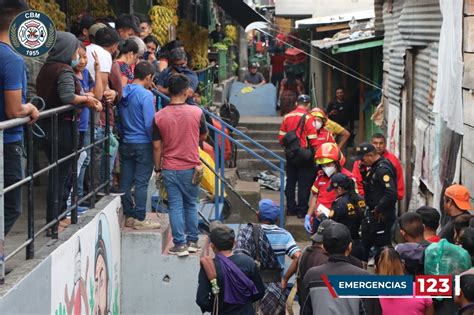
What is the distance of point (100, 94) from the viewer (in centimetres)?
873

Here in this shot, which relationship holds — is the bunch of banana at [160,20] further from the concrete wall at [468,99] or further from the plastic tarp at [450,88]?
the concrete wall at [468,99]

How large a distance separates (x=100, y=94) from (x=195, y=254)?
83.7 inches

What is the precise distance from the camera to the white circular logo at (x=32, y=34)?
664 cm

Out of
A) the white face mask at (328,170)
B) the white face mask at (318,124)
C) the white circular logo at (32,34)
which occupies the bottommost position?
the white face mask at (328,170)

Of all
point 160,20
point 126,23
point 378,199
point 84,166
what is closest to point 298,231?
point 378,199

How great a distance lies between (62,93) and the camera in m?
7.75

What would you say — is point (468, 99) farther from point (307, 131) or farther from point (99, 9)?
point (99, 9)

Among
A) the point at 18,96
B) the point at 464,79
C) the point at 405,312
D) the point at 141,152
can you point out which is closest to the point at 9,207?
the point at 18,96

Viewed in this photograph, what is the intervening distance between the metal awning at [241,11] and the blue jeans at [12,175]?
11.3 metres

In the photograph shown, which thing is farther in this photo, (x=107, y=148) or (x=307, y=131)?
(x=307, y=131)

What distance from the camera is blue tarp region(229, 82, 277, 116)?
25.3m

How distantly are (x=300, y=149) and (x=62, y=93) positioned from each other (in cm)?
749

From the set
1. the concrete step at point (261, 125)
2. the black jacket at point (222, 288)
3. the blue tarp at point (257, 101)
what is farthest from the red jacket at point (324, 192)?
the blue tarp at point (257, 101)

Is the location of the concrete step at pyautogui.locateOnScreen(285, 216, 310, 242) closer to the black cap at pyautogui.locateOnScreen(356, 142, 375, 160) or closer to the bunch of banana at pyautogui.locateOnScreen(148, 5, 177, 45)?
the bunch of banana at pyautogui.locateOnScreen(148, 5, 177, 45)
